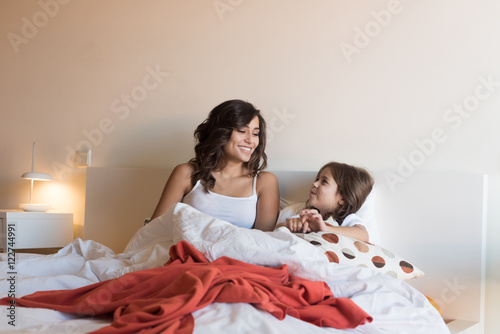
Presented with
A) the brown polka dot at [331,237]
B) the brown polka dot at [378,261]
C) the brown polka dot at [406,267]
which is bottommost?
the brown polka dot at [406,267]

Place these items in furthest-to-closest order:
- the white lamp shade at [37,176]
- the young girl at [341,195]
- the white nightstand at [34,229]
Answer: the white lamp shade at [37,176]
the white nightstand at [34,229]
the young girl at [341,195]

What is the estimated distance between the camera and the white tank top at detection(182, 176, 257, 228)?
2.21 metres

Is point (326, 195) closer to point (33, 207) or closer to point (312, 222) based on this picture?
point (312, 222)

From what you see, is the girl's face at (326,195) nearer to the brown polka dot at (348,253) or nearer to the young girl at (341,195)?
the young girl at (341,195)

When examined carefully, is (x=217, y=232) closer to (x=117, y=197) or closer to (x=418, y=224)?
(x=418, y=224)

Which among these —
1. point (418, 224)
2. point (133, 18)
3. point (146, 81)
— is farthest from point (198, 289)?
point (133, 18)

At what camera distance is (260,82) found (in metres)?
2.46

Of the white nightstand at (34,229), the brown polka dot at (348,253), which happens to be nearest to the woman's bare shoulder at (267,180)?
the brown polka dot at (348,253)

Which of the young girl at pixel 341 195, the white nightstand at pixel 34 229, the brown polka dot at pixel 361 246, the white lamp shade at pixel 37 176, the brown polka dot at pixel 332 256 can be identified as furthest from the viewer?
the white lamp shade at pixel 37 176

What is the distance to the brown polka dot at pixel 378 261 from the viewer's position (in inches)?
65.0

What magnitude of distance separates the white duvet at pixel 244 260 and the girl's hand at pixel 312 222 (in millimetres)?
305

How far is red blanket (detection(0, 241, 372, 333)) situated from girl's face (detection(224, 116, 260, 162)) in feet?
3.14

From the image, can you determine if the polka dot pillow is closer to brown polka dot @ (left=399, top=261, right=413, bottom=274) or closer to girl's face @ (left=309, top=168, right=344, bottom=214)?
brown polka dot @ (left=399, top=261, right=413, bottom=274)

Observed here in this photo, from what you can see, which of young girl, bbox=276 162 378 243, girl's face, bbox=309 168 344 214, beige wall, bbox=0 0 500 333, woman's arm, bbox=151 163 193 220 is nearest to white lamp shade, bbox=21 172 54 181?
beige wall, bbox=0 0 500 333
